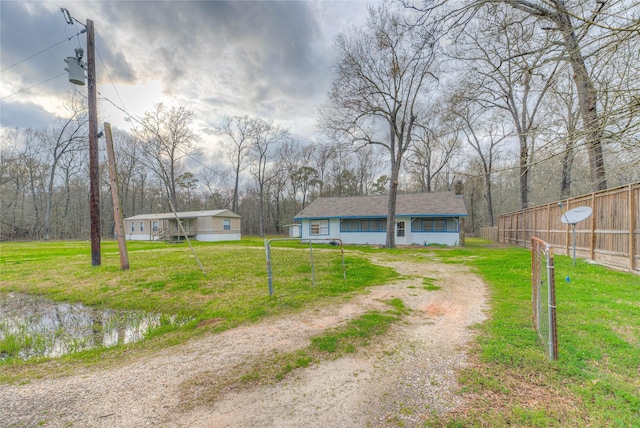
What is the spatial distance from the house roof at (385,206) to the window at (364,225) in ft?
2.19

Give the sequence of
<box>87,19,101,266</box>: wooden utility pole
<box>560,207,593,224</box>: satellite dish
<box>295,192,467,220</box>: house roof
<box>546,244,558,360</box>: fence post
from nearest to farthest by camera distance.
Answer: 1. <box>546,244,558,360</box>: fence post
2. <box>560,207,593,224</box>: satellite dish
3. <box>87,19,101,266</box>: wooden utility pole
4. <box>295,192,467,220</box>: house roof

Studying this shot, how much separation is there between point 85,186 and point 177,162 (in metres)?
14.8

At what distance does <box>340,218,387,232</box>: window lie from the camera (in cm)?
2183

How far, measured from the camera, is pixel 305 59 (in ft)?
46.7

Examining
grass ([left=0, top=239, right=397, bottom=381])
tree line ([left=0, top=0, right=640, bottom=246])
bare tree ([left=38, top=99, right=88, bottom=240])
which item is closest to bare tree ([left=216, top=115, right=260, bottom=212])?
tree line ([left=0, top=0, right=640, bottom=246])

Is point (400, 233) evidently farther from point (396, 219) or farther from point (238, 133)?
point (238, 133)

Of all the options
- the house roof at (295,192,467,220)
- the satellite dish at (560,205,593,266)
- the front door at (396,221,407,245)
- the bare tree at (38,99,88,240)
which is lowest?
the front door at (396,221,407,245)

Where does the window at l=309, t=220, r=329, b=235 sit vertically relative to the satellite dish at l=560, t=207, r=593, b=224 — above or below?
below

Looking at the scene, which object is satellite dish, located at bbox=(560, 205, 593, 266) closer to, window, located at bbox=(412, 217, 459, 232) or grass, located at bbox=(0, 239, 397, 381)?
grass, located at bbox=(0, 239, 397, 381)

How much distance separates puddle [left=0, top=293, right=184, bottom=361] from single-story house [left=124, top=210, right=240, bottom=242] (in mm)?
21563

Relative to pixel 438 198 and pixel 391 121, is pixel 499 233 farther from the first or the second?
pixel 391 121

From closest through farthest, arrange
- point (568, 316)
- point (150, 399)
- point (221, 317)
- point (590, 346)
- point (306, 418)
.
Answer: point (306, 418) < point (150, 399) < point (590, 346) < point (568, 316) < point (221, 317)

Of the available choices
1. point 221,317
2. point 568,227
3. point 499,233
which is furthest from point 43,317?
point 499,233

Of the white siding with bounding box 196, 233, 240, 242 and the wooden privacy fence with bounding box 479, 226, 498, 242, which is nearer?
the wooden privacy fence with bounding box 479, 226, 498, 242
